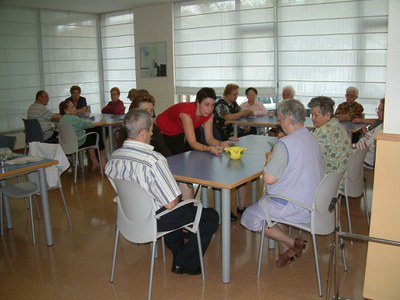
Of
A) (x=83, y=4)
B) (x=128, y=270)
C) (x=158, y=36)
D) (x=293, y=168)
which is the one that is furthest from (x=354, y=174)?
(x=83, y=4)

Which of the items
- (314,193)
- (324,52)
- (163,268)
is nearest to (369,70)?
(324,52)

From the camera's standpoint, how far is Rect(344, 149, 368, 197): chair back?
312cm

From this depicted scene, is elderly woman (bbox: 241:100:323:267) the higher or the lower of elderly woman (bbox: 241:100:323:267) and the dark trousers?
the higher

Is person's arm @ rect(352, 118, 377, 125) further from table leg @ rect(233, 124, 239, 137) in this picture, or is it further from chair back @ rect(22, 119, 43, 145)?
chair back @ rect(22, 119, 43, 145)

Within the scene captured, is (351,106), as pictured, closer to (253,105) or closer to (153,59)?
(253,105)

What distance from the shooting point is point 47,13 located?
8.04 meters

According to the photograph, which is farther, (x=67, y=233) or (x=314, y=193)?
(x=67, y=233)

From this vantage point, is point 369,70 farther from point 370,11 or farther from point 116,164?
point 116,164

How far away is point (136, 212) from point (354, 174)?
69.5 inches

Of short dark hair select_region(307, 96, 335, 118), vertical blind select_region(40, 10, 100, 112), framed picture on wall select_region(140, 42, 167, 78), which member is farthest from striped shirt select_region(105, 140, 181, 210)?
vertical blind select_region(40, 10, 100, 112)

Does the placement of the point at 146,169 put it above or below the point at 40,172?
above

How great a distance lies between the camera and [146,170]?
7.59ft

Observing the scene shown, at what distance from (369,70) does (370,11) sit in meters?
0.82

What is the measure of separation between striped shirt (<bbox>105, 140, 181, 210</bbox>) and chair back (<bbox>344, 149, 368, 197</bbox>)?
147 cm
